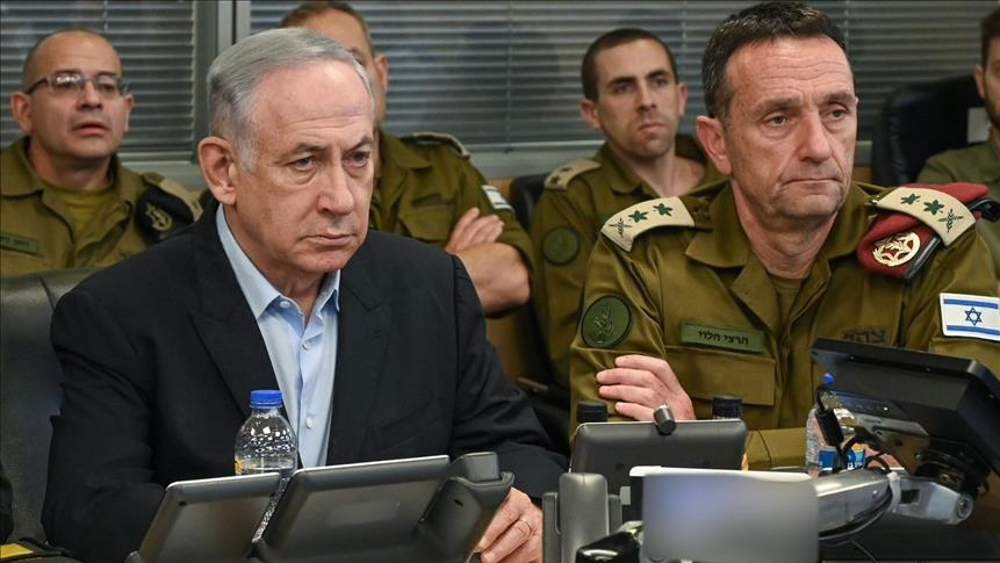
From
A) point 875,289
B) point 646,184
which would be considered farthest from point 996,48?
point 875,289

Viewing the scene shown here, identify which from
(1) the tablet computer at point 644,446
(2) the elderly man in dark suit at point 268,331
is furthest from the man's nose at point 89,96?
(1) the tablet computer at point 644,446

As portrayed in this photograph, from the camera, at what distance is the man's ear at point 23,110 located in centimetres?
434

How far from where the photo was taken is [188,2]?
15.3ft

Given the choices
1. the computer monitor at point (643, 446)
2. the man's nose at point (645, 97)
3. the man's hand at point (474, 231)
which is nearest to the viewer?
the computer monitor at point (643, 446)

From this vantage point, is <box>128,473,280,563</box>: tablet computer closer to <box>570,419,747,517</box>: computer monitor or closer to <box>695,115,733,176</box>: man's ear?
<box>570,419,747,517</box>: computer monitor

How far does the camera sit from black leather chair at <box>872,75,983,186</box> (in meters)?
4.53

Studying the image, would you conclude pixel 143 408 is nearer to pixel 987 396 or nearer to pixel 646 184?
pixel 987 396

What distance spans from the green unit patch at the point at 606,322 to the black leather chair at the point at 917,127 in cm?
184

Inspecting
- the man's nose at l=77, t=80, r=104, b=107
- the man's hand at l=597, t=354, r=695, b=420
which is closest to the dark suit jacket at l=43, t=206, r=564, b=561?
the man's hand at l=597, t=354, r=695, b=420

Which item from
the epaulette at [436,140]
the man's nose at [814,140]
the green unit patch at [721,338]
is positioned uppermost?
the man's nose at [814,140]

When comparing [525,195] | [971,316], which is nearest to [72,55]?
[525,195]

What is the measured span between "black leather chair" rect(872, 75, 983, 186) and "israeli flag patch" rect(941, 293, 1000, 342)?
1754 mm

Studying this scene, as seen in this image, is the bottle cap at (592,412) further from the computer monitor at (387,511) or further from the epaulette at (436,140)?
the epaulette at (436,140)

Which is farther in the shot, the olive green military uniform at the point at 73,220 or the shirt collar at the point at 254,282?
the olive green military uniform at the point at 73,220
